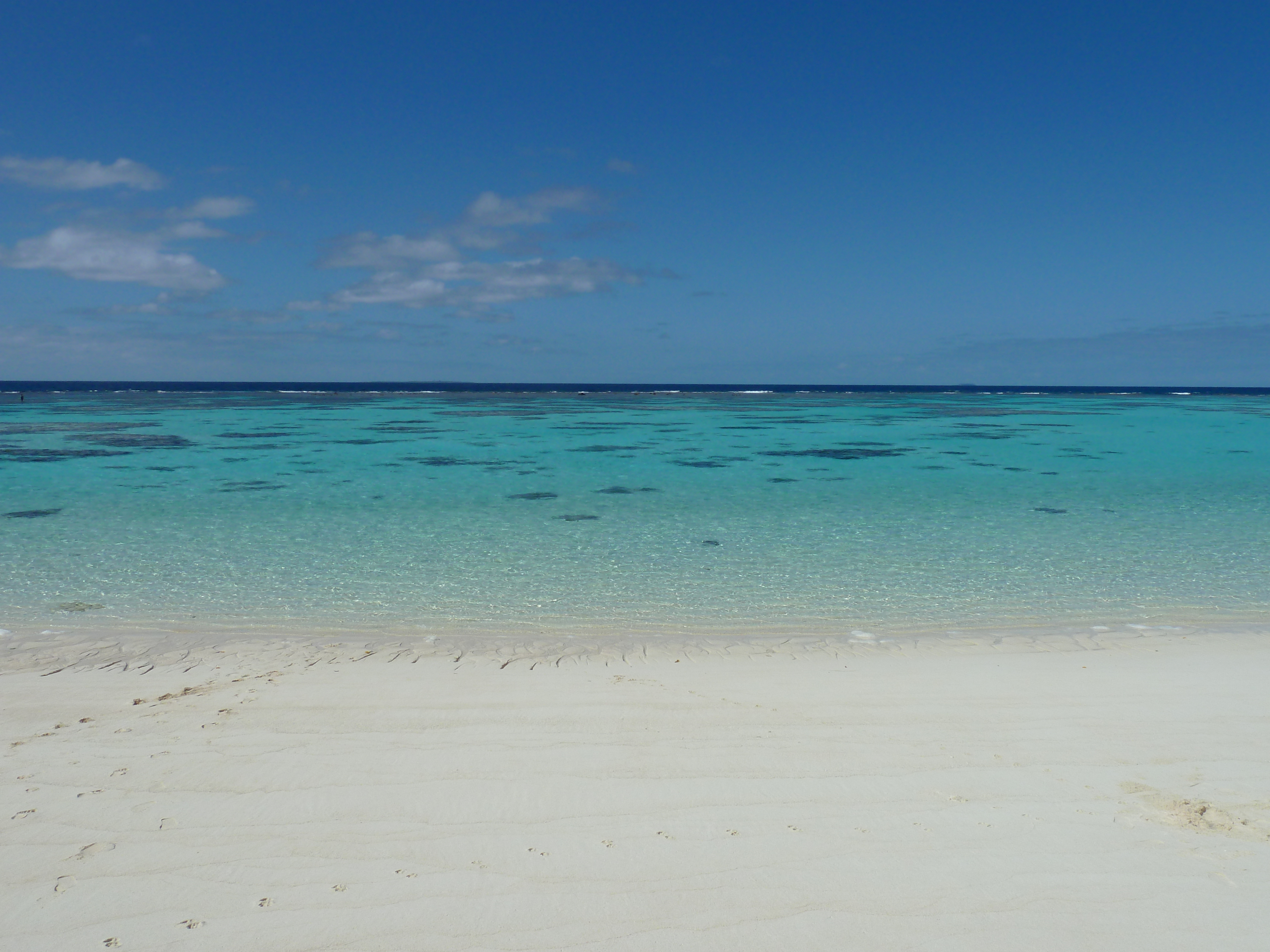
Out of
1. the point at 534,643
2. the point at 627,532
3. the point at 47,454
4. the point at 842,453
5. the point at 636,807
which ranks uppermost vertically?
the point at 842,453

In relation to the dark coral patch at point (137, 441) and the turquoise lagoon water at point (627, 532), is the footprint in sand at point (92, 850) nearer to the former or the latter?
the turquoise lagoon water at point (627, 532)

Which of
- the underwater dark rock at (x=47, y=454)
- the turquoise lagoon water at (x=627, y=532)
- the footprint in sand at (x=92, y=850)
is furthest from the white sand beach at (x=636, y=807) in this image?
the underwater dark rock at (x=47, y=454)

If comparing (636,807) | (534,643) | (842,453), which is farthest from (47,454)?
(636,807)

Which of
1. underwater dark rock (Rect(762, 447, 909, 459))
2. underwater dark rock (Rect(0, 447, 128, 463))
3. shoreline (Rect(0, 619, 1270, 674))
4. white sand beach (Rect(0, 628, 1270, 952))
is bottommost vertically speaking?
shoreline (Rect(0, 619, 1270, 674))

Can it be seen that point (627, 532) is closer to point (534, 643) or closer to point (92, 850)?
point (534, 643)

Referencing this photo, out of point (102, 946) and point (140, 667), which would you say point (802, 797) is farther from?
point (140, 667)

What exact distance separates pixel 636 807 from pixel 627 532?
9.85m

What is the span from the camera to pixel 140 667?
7.56 metres

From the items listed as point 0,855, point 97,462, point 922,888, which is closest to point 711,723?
point 922,888

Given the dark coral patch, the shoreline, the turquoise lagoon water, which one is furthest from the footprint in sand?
the dark coral patch

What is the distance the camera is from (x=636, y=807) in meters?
4.74

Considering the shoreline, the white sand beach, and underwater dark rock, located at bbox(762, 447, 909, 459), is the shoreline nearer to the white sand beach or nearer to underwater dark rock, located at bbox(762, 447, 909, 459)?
the white sand beach

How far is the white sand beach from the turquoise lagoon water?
2236 millimetres

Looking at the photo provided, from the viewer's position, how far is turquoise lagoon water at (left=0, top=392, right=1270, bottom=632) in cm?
981
